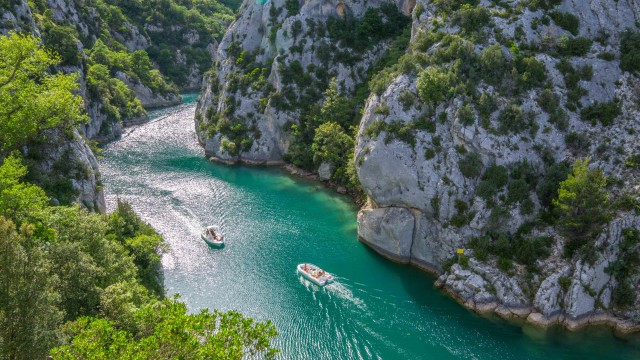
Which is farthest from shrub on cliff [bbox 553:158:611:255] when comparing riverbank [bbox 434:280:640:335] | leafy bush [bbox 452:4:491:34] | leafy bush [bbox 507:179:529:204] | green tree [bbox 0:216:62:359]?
green tree [bbox 0:216:62:359]

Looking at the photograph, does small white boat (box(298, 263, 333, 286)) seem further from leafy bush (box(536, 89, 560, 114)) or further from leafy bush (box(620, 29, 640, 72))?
leafy bush (box(620, 29, 640, 72))

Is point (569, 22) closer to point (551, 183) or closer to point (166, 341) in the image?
point (551, 183)

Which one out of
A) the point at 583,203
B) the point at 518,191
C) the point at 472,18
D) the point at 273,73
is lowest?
the point at 518,191

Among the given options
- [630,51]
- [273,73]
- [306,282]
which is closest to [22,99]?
[306,282]

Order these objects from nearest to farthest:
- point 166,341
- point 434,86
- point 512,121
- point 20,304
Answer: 1. point 20,304
2. point 166,341
3. point 512,121
4. point 434,86

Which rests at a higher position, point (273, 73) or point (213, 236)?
point (273, 73)

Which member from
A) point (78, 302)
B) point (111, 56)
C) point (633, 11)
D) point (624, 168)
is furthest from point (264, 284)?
point (111, 56)

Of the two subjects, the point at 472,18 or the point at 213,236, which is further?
the point at 213,236

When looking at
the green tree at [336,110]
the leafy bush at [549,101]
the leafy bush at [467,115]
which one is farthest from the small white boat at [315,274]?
the green tree at [336,110]
